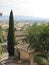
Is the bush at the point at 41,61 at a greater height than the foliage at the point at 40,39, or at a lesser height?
lesser

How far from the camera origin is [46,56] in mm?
19266

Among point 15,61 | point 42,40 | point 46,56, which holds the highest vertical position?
point 42,40

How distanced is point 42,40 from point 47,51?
119 centimetres

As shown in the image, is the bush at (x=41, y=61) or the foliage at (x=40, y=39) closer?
the bush at (x=41, y=61)

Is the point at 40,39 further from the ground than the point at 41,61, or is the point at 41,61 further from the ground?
the point at 40,39

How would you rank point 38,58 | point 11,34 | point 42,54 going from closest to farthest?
point 38,58, point 42,54, point 11,34

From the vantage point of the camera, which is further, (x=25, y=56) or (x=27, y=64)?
(x=25, y=56)

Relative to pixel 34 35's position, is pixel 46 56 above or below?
below

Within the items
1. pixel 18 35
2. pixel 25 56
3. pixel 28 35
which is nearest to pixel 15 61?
pixel 25 56

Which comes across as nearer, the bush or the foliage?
the bush

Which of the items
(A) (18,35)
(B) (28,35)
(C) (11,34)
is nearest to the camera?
(B) (28,35)

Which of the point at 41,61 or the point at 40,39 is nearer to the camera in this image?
the point at 41,61

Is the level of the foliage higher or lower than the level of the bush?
higher

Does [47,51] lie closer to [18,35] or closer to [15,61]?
[15,61]
